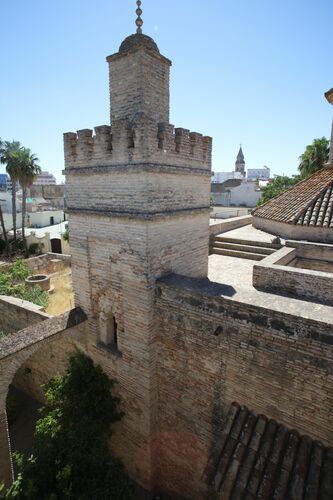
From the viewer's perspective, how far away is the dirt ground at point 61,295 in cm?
1340

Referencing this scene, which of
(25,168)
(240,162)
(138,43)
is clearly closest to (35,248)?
(25,168)

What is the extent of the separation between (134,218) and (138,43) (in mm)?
3300

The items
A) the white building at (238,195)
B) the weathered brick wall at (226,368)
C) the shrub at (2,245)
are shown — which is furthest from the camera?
the white building at (238,195)

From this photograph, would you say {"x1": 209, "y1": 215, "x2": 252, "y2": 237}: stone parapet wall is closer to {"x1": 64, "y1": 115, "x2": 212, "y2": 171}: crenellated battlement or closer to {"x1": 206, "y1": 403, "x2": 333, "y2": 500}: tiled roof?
{"x1": 64, "y1": 115, "x2": 212, "y2": 171}: crenellated battlement

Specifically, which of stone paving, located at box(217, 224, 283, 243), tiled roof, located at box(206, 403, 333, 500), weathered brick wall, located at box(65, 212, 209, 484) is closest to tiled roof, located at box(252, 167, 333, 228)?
stone paving, located at box(217, 224, 283, 243)

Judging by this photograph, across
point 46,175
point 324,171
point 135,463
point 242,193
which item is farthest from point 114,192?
point 46,175

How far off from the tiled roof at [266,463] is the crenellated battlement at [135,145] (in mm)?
5067

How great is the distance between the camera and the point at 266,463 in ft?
15.7

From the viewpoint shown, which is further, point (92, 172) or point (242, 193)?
point (242, 193)

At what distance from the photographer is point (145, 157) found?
5.34m

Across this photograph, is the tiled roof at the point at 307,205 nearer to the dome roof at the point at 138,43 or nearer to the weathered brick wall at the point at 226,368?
the weathered brick wall at the point at 226,368

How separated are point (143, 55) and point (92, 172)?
2436mm

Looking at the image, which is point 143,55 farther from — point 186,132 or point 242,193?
point 242,193

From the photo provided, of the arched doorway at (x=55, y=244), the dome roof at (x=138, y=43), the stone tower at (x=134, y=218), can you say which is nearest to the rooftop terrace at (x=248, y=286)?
the stone tower at (x=134, y=218)
